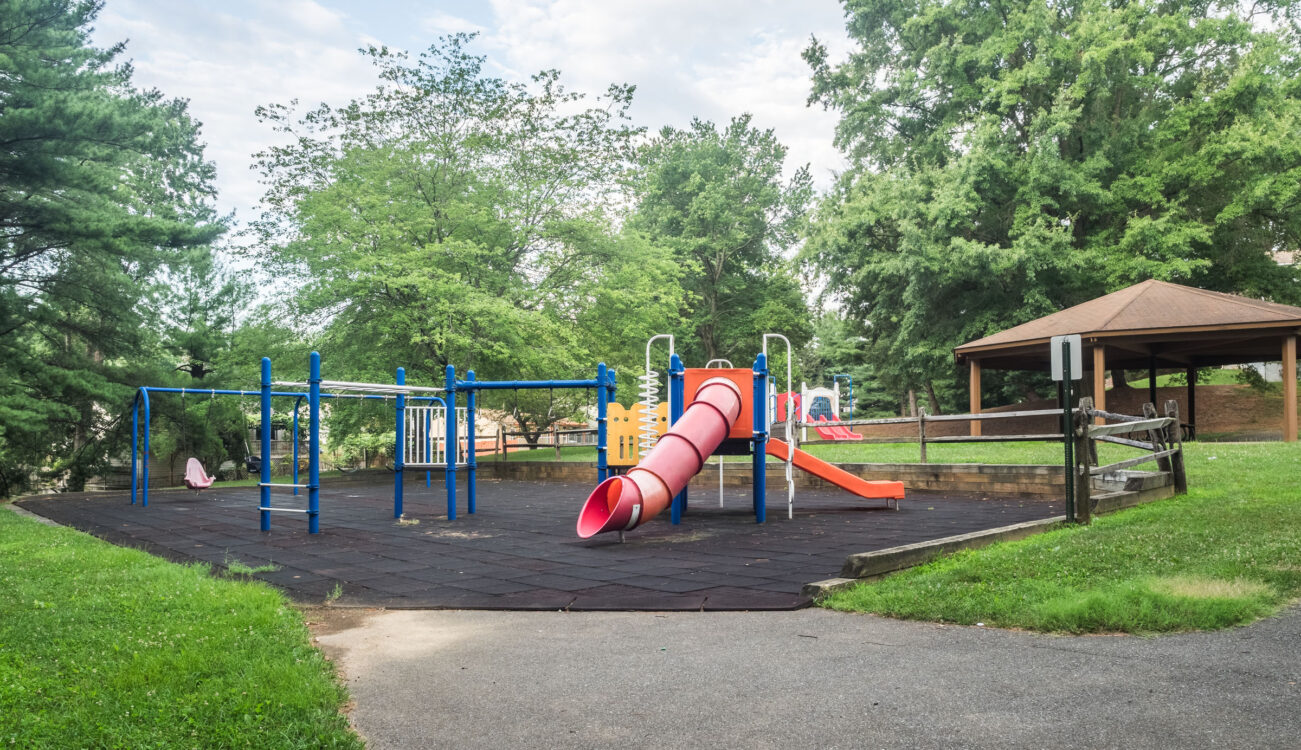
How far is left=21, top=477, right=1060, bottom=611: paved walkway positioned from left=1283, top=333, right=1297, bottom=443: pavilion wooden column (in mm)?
9510

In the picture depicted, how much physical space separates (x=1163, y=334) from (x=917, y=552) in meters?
15.5

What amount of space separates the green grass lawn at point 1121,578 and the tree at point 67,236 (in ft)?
48.3

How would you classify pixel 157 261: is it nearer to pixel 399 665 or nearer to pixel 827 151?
pixel 399 665

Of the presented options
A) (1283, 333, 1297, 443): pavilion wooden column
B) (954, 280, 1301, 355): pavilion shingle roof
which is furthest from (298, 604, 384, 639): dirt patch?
(1283, 333, 1297, 443): pavilion wooden column

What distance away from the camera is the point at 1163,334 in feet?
61.1

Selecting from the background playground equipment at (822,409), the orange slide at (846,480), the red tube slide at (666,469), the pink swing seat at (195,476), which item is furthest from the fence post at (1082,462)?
the pink swing seat at (195,476)

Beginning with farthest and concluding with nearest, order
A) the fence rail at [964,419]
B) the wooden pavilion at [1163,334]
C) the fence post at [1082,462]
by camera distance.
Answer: the wooden pavilion at [1163,334] → the fence rail at [964,419] → the fence post at [1082,462]

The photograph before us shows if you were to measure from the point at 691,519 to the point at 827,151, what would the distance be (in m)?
27.1

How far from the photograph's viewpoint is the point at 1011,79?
25797 mm

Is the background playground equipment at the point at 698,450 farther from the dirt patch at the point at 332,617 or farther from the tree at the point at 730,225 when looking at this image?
the tree at the point at 730,225

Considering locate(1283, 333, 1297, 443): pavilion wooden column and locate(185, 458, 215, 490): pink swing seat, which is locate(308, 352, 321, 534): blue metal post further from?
locate(1283, 333, 1297, 443): pavilion wooden column

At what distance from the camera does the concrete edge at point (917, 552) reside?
5.76 meters

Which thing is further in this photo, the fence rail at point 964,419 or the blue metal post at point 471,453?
the fence rail at point 964,419

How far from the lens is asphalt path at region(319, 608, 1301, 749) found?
2.98m
